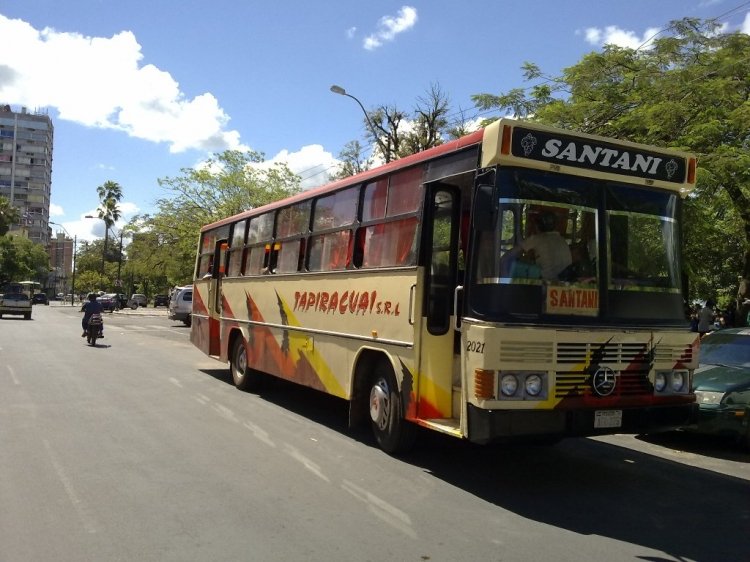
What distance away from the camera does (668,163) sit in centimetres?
621

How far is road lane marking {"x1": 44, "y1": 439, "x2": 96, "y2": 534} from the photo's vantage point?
15.4 feet

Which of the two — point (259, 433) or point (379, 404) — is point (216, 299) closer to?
point (259, 433)

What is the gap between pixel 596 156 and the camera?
584cm

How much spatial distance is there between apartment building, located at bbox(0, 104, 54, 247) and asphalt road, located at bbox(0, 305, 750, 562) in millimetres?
140245

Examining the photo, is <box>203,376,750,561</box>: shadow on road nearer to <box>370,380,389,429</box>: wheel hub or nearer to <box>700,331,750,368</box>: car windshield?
<box>370,380,389,429</box>: wheel hub

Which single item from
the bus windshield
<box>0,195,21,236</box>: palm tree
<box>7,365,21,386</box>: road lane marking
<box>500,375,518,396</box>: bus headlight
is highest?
<box>0,195,21,236</box>: palm tree

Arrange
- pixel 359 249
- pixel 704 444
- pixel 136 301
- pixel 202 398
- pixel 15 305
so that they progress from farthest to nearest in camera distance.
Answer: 1. pixel 136 301
2. pixel 15 305
3. pixel 202 398
4. pixel 704 444
5. pixel 359 249

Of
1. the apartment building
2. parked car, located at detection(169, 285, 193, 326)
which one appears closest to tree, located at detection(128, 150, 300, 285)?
parked car, located at detection(169, 285, 193, 326)

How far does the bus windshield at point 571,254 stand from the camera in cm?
547

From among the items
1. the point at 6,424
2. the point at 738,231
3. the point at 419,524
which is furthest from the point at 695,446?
the point at 738,231

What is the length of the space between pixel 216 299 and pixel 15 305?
1214 inches

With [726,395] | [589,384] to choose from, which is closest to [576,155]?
[589,384]

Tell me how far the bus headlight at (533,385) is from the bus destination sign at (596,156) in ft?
6.31

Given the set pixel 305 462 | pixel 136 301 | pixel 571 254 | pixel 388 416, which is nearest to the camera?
pixel 571 254
